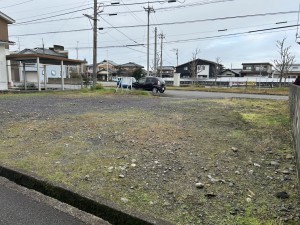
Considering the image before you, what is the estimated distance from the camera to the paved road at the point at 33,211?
2.54 metres

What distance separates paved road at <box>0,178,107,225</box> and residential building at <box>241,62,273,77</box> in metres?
64.4

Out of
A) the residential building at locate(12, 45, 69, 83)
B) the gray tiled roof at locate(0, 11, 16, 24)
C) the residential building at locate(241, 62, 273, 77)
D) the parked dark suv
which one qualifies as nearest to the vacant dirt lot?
the gray tiled roof at locate(0, 11, 16, 24)

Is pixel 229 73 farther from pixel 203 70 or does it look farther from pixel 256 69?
pixel 203 70

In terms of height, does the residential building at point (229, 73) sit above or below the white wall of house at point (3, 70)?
above

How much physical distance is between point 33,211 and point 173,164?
6.42ft

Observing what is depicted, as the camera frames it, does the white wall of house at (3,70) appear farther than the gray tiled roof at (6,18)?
No

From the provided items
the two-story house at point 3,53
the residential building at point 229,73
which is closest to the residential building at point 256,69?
the residential building at point 229,73

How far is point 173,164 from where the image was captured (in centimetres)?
Result: 390

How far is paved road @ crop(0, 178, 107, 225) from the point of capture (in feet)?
8.32

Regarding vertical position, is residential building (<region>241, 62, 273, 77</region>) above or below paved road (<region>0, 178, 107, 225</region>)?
above

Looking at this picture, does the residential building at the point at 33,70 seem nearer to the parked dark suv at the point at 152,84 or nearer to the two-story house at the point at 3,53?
the two-story house at the point at 3,53

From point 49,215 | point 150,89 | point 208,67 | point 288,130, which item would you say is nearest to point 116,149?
point 49,215

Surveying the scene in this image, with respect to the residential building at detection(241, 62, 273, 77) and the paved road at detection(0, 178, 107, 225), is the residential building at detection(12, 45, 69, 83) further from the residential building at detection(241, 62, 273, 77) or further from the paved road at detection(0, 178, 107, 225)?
the residential building at detection(241, 62, 273, 77)

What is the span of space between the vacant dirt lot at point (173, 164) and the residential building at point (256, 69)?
60.3 metres
